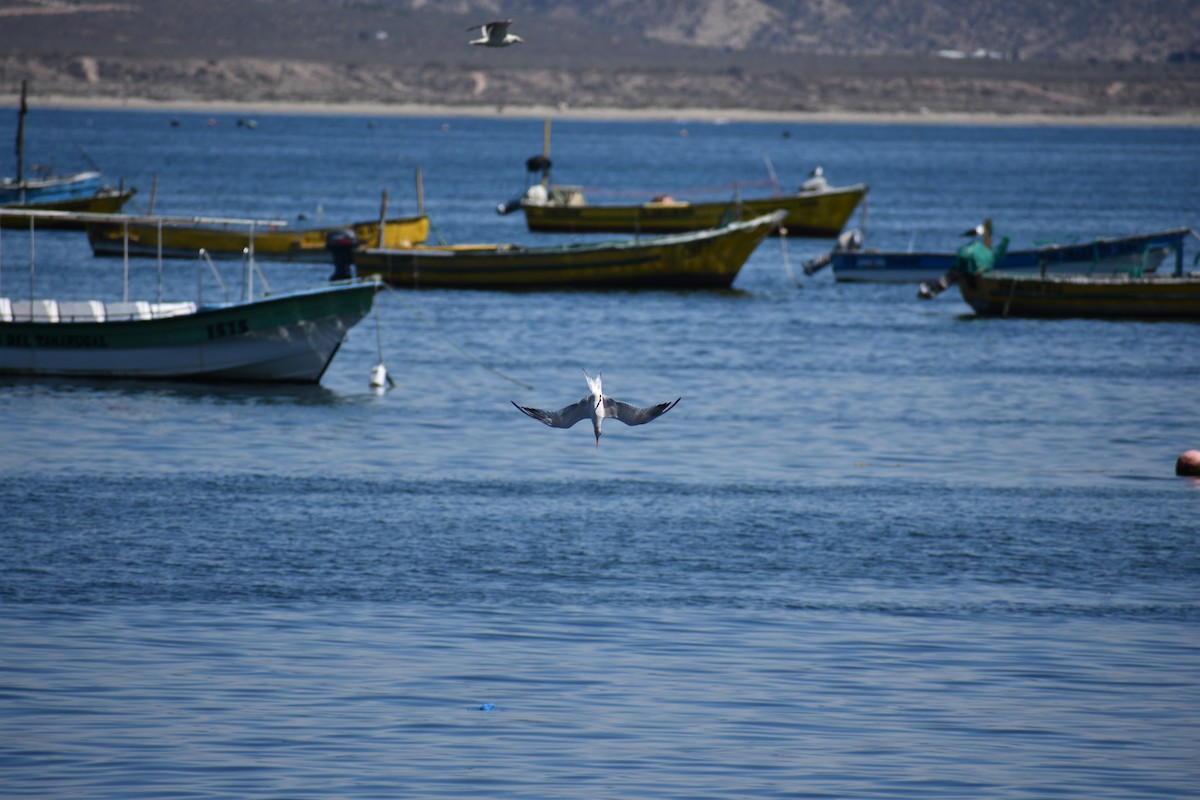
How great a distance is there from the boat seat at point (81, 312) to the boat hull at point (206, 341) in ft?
0.49

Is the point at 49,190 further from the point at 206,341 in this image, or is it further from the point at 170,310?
the point at 206,341

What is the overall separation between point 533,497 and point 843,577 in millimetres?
5719

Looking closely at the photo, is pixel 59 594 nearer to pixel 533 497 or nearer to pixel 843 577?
pixel 533 497

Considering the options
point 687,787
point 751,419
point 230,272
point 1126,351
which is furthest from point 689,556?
point 230,272

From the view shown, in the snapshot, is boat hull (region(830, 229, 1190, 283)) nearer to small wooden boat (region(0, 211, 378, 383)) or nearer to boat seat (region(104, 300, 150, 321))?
small wooden boat (region(0, 211, 378, 383))

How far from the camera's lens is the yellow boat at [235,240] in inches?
2270

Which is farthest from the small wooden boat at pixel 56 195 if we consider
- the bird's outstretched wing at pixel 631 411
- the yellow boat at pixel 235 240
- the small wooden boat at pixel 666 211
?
the bird's outstretched wing at pixel 631 411

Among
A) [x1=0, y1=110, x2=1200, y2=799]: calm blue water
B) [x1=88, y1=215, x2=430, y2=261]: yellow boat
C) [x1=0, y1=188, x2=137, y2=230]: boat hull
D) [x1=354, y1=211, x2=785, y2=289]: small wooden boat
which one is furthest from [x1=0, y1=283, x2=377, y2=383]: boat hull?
[x1=0, y1=188, x2=137, y2=230]: boat hull

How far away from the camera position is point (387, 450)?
29.0 metres

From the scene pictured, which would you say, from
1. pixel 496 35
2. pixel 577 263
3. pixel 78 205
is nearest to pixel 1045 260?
pixel 577 263

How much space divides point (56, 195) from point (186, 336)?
3989 cm

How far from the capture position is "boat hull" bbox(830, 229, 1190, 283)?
51094 mm

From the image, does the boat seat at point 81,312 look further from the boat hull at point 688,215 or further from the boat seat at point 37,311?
the boat hull at point 688,215

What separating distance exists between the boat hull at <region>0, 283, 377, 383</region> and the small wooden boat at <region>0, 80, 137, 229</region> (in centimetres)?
3026
